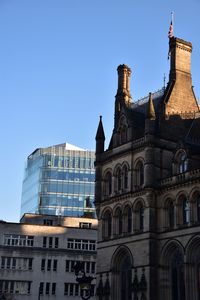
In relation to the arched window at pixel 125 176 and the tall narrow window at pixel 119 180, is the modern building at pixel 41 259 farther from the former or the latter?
the arched window at pixel 125 176

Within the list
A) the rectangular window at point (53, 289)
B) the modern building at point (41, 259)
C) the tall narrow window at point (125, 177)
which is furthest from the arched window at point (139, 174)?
the rectangular window at point (53, 289)

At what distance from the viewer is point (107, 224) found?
63.5 m

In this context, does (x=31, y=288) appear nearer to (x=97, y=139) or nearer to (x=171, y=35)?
(x=97, y=139)

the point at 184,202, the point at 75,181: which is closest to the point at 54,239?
the point at 184,202

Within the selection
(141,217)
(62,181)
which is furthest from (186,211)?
(62,181)

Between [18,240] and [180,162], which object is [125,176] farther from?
[18,240]

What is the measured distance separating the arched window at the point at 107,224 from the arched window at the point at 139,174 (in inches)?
218

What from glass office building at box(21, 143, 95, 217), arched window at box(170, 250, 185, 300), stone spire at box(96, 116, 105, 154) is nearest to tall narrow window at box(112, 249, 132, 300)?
arched window at box(170, 250, 185, 300)

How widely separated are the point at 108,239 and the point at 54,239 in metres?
20.1

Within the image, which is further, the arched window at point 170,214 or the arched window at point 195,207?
the arched window at point 170,214

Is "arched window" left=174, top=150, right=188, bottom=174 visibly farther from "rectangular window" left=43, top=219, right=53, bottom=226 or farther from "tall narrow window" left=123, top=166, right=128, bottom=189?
"rectangular window" left=43, top=219, right=53, bottom=226

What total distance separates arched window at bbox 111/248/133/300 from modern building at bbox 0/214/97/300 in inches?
706

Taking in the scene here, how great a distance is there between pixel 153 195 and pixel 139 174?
3523 millimetres

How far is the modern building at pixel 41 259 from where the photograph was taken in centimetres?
7756
